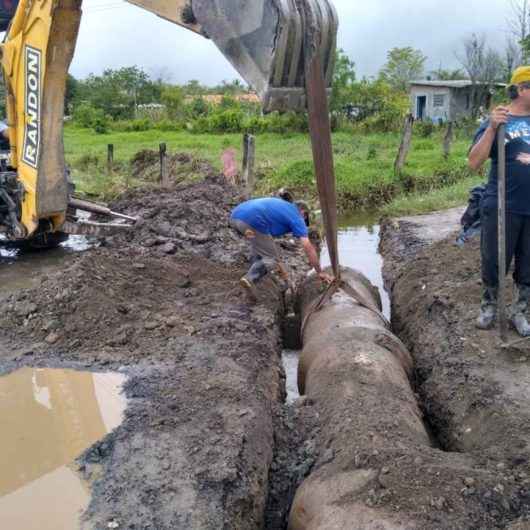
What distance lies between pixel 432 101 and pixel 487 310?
1408 inches

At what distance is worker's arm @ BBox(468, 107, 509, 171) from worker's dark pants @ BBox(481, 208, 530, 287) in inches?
18.7

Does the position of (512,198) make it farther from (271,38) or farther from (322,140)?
(271,38)

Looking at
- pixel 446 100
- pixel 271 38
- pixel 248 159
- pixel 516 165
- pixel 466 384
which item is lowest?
pixel 466 384

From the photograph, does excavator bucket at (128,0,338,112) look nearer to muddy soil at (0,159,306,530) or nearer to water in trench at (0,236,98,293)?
muddy soil at (0,159,306,530)

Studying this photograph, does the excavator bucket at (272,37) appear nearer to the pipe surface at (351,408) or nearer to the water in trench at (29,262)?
the pipe surface at (351,408)

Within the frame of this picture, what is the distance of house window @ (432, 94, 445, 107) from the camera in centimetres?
3822

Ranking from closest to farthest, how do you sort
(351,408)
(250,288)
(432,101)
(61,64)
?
1. (351,408)
2. (250,288)
3. (61,64)
4. (432,101)

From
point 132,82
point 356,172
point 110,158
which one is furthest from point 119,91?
point 356,172

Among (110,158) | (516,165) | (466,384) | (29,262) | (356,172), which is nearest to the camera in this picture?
(466,384)

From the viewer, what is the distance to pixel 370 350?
16.4 feet

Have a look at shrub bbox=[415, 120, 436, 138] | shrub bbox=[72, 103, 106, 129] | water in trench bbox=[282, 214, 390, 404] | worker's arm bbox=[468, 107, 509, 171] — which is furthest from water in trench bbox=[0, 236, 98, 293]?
shrub bbox=[72, 103, 106, 129]

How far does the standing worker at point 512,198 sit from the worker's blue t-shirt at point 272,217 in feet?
5.96

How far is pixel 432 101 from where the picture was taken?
3894 centimetres

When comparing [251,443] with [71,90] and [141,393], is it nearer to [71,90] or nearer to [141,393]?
[141,393]
